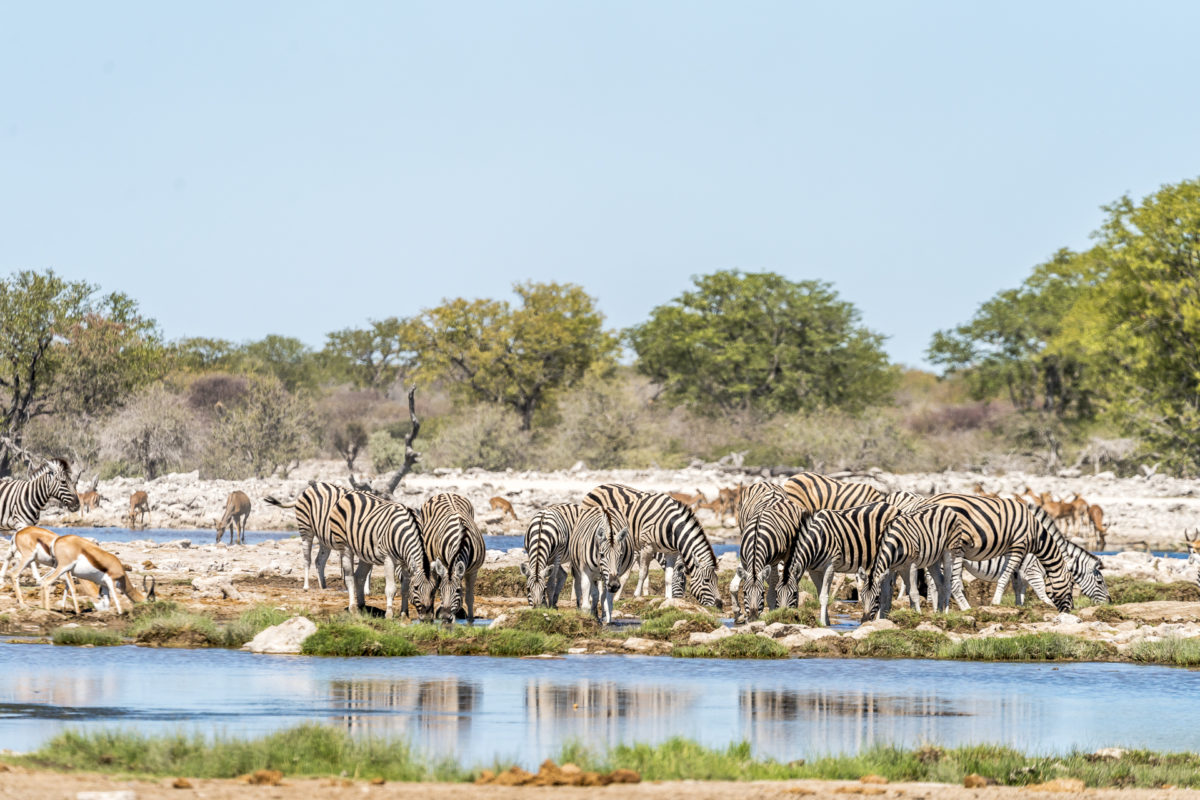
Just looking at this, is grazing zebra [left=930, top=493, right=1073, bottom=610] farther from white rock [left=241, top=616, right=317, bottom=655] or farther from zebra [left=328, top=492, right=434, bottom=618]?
white rock [left=241, top=616, right=317, bottom=655]

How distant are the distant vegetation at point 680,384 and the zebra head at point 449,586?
31.9m

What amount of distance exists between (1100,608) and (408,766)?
44.9 ft

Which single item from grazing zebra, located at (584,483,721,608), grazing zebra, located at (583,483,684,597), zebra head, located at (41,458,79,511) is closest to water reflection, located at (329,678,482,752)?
grazing zebra, located at (584,483,721,608)

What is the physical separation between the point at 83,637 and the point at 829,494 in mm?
11660

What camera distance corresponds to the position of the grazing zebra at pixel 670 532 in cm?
2034

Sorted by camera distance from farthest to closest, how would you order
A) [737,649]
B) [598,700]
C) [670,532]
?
[670,532], [737,649], [598,700]

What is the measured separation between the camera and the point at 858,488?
23516 millimetres

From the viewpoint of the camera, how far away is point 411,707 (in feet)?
42.0

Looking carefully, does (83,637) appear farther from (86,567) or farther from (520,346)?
(520,346)

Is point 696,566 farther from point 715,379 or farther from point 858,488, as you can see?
point 715,379

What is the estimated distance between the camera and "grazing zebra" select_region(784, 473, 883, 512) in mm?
23359

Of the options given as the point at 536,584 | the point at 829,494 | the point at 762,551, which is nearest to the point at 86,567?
the point at 536,584

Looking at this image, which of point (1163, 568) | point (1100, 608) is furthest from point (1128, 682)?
point (1163, 568)

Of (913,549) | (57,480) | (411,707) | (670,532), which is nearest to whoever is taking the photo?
(411,707)
